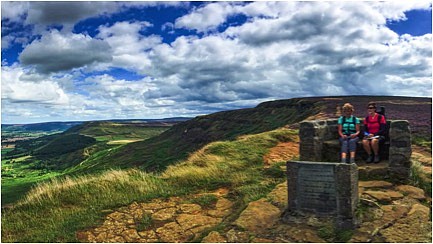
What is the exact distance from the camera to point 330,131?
50.0 feet

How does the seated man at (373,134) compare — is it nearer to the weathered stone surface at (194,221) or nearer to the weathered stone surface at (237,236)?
the weathered stone surface at (194,221)

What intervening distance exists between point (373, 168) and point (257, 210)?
458 centimetres

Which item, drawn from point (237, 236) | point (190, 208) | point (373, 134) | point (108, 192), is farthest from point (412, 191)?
point (108, 192)

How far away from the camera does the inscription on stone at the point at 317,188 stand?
9039 millimetres

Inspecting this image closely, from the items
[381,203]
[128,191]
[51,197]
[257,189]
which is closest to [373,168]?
[381,203]

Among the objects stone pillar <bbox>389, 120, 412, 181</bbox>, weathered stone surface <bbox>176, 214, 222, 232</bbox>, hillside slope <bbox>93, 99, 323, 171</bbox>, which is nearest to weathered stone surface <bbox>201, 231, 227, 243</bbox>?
weathered stone surface <bbox>176, 214, 222, 232</bbox>

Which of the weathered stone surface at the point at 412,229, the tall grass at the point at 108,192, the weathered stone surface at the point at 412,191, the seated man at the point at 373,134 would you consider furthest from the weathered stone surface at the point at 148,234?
the seated man at the point at 373,134

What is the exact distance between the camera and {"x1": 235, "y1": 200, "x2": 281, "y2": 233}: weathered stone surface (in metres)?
9.02

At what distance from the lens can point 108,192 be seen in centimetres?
1278

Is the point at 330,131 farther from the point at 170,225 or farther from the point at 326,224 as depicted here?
the point at 170,225

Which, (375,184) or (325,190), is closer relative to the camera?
(325,190)

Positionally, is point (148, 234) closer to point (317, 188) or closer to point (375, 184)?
point (317, 188)

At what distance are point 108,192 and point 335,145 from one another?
8.40 m

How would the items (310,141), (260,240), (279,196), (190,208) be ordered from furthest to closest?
1. (310,141)
2. (190,208)
3. (279,196)
4. (260,240)
